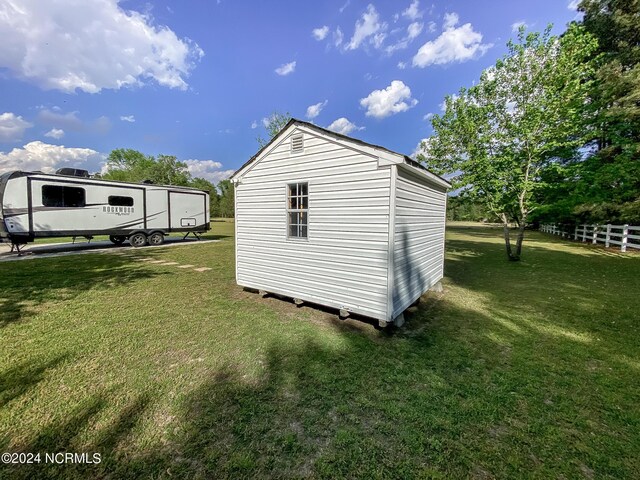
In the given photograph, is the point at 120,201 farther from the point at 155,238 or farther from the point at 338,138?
the point at 338,138

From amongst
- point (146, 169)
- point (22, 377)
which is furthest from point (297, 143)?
point (146, 169)

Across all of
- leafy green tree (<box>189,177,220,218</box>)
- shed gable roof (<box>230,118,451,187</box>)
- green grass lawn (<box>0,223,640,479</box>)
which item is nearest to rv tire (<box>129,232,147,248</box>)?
green grass lawn (<box>0,223,640,479</box>)

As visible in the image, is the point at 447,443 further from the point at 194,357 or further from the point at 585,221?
the point at 585,221

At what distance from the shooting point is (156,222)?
44.8 ft

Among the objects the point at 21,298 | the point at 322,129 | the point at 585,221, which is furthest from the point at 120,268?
the point at 585,221

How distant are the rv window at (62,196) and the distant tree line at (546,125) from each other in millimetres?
16149

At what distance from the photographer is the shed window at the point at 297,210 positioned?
4980mm

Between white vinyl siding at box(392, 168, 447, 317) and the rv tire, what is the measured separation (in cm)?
1386

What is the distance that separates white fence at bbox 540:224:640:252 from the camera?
12.4 m

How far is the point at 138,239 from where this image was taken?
1336 centimetres

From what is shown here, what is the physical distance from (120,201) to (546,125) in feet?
59.2

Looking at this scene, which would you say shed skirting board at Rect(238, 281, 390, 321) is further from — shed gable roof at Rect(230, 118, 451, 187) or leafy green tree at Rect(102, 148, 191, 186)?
leafy green tree at Rect(102, 148, 191, 186)

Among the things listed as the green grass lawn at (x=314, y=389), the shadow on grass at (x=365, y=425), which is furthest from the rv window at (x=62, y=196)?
the shadow on grass at (x=365, y=425)

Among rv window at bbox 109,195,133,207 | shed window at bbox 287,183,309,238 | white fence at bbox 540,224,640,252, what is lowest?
white fence at bbox 540,224,640,252
